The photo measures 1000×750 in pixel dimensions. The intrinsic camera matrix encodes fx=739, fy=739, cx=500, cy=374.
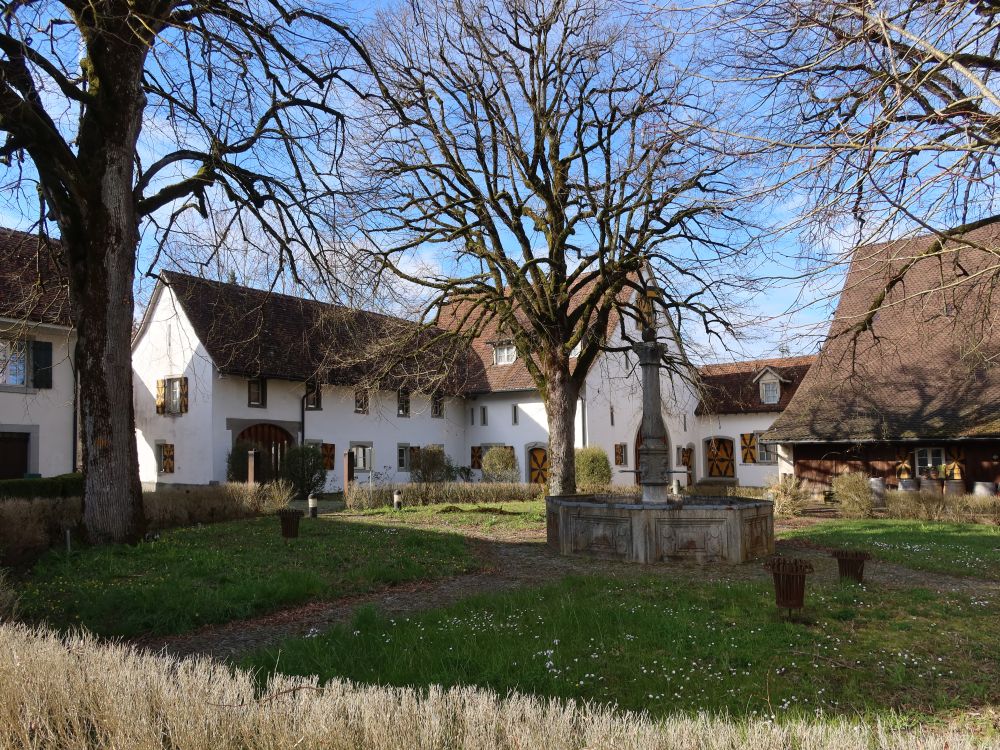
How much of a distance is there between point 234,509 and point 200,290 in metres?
13.6

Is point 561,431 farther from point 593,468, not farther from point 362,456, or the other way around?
point 362,456

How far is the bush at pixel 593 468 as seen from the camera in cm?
2731

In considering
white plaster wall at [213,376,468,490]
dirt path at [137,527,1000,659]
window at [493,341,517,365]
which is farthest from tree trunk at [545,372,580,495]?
window at [493,341,517,365]

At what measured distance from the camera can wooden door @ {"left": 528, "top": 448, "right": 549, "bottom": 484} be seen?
1302 inches

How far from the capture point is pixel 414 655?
5.91 metres

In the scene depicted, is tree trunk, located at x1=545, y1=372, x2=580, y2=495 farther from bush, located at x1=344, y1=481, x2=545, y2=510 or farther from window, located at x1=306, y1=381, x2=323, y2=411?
window, located at x1=306, y1=381, x2=323, y2=411

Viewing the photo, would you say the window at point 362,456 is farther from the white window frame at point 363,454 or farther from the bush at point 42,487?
the bush at point 42,487

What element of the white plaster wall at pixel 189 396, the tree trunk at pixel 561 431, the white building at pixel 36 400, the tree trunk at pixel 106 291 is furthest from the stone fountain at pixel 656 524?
the white plaster wall at pixel 189 396

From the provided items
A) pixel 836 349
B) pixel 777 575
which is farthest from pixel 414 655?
pixel 836 349

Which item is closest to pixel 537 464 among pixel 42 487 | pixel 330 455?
pixel 330 455

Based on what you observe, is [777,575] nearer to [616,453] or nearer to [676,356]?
[676,356]

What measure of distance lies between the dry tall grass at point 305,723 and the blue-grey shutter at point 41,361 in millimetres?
21908

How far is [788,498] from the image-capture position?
2086 cm

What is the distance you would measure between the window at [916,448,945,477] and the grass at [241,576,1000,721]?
15258mm
